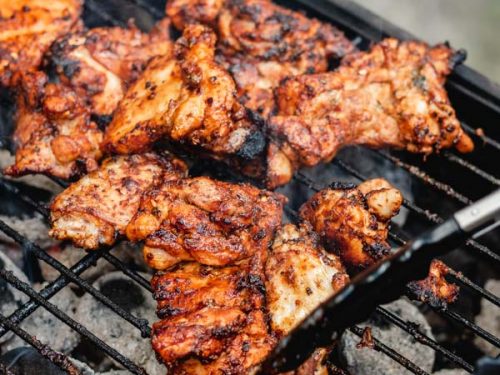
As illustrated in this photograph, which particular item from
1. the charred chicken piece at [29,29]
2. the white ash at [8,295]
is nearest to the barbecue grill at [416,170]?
the white ash at [8,295]

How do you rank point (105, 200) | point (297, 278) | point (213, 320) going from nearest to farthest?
1. point (213, 320)
2. point (297, 278)
3. point (105, 200)

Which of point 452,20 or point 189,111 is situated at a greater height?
point 452,20

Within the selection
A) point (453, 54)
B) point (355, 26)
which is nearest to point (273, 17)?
point (355, 26)

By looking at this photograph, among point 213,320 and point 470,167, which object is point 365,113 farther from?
point 213,320

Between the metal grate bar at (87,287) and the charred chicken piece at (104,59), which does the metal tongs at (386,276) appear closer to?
the metal grate bar at (87,287)

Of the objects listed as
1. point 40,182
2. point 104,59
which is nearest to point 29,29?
point 104,59

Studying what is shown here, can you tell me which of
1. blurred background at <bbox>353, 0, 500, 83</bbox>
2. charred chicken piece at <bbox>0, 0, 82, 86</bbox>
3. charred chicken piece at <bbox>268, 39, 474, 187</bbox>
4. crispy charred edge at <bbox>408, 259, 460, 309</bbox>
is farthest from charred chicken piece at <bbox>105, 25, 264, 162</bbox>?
blurred background at <bbox>353, 0, 500, 83</bbox>

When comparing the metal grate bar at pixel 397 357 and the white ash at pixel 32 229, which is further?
the white ash at pixel 32 229
